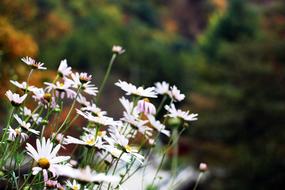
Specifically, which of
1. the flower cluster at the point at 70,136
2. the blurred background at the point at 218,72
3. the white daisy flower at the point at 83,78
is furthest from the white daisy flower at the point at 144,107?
the blurred background at the point at 218,72

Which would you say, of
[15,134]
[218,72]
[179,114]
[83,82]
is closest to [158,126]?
[179,114]

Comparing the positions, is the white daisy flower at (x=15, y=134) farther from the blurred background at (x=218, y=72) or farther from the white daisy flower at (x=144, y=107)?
the blurred background at (x=218, y=72)

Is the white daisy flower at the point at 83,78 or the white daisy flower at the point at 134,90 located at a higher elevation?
the white daisy flower at the point at 134,90

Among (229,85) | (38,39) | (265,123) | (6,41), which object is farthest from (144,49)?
(6,41)

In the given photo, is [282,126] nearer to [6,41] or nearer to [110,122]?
[6,41]

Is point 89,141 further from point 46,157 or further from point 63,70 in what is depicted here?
point 63,70

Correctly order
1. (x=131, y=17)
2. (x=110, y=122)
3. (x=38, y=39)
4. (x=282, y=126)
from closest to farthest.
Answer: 1. (x=110, y=122)
2. (x=282, y=126)
3. (x=38, y=39)
4. (x=131, y=17)

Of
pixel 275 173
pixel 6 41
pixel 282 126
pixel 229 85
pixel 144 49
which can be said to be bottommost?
pixel 6 41

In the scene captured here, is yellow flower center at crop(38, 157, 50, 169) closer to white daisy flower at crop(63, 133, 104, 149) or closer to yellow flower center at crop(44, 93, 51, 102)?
white daisy flower at crop(63, 133, 104, 149)

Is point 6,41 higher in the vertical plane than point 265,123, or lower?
lower
